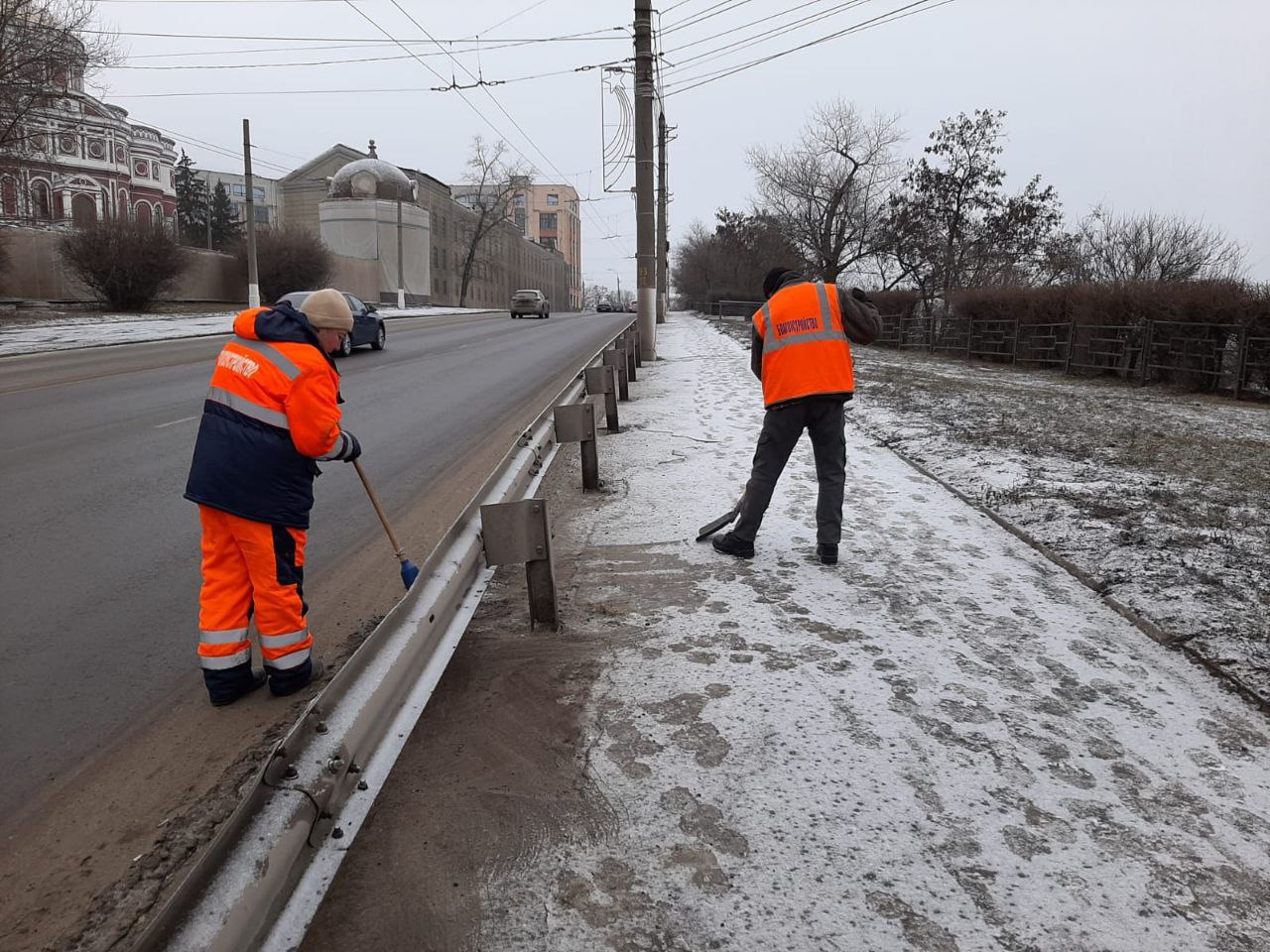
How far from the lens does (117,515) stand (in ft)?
20.1

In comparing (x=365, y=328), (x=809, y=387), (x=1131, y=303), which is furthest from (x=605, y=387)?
(x=1131, y=303)

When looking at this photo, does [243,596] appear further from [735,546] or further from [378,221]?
[378,221]

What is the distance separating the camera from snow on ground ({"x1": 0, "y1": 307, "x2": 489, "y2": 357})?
20172 millimetres

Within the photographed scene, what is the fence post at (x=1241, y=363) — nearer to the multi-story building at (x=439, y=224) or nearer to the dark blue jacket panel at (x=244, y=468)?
the dark blue jacket panel at (x=244, y=468)

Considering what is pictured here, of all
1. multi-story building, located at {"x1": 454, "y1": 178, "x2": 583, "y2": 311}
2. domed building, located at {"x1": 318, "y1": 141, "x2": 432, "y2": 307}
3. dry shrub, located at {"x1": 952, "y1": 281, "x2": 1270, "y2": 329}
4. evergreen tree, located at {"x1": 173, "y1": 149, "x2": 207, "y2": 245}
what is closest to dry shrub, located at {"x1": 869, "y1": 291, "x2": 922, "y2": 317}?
dry shrub, located at {"x1": 952, "y1": 281, "x2": 1270, "y2": 329}

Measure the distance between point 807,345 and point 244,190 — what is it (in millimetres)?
92301

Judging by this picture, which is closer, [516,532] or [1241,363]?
Answer: [516,532]

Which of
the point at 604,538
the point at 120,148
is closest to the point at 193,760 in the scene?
the point at 604,538

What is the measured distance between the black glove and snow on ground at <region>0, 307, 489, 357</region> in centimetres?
1825

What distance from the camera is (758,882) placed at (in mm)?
2455

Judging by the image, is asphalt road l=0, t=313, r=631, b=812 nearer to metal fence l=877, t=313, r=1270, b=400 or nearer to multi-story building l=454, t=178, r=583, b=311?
metal fence l=877, t=313, r=1270, b=400

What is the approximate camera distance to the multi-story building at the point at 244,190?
291 feet

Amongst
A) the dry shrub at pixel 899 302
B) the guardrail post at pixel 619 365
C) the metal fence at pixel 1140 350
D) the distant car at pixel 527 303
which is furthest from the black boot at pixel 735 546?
the distant car at pixel 527 303

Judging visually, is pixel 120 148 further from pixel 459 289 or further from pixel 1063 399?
pixel 1063 399
